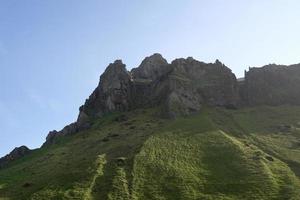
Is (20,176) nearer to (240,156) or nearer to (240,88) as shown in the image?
(240,156)

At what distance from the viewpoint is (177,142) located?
12625 centimetres

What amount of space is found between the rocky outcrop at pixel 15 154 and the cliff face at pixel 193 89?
9.63 meters

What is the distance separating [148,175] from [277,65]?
10568cm

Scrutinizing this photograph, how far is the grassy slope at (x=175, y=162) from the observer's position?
93438 millimetres

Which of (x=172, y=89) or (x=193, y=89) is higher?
(x=172, y=89)

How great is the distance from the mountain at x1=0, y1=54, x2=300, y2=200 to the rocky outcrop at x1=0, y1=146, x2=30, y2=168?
0.42m

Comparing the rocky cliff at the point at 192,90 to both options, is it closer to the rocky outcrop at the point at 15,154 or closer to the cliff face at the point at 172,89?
the cliff face at the point at 172,89

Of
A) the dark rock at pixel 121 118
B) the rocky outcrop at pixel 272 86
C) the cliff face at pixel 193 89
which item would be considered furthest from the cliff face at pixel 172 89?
the dark rock at pixel 121 118

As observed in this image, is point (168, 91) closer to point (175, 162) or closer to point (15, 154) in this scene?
point (15, 154)

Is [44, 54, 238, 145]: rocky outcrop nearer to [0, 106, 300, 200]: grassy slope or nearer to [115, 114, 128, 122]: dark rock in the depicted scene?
[0, 106, 300, 200]: grassy slope

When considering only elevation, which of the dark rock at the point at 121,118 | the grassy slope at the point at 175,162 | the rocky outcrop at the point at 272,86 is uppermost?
the rocky outcrop at the point at 272,86

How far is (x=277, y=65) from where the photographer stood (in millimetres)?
189000

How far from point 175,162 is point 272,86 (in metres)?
83.6

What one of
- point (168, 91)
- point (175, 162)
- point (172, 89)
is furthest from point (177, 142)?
point (168, 91)
